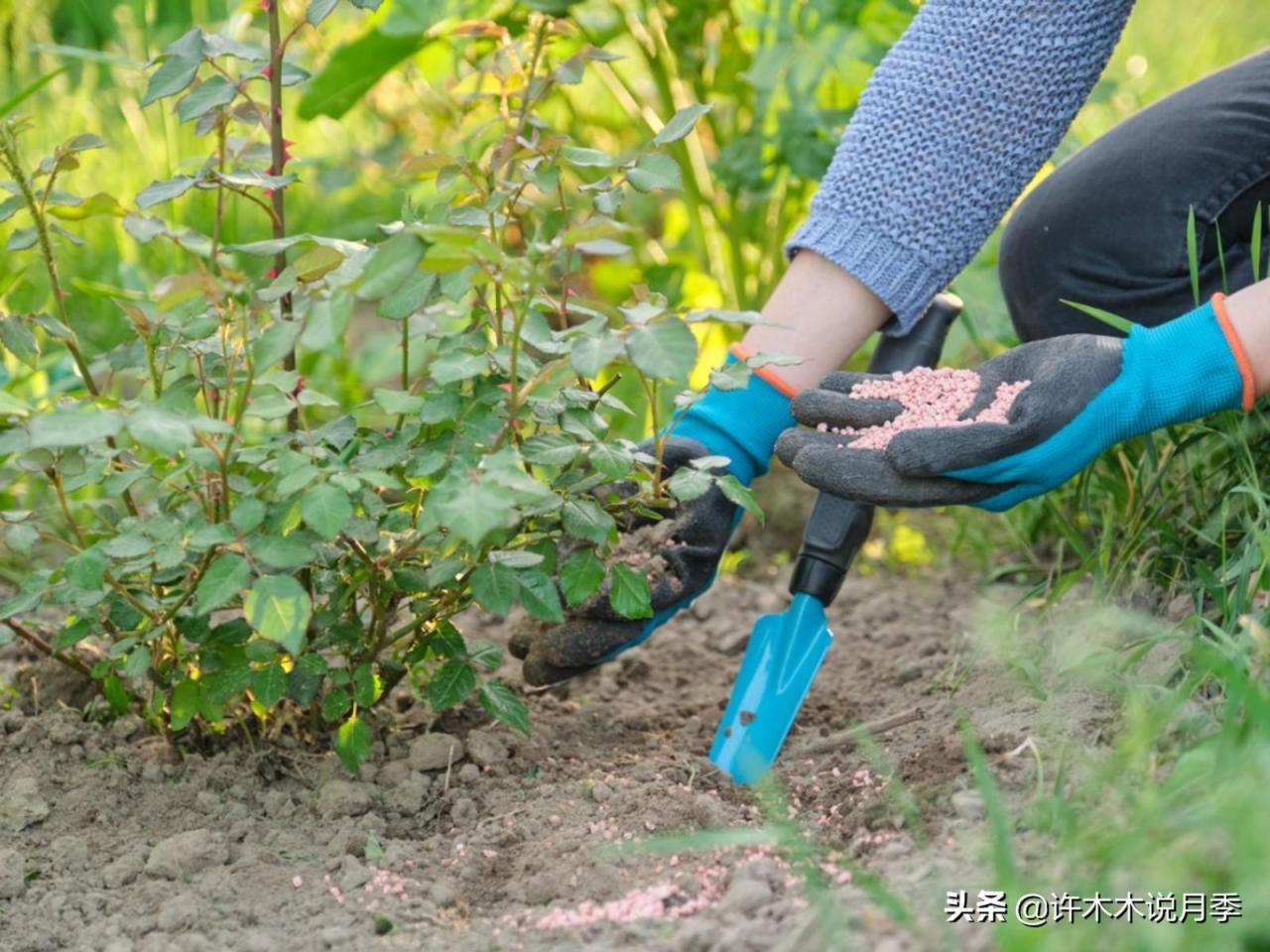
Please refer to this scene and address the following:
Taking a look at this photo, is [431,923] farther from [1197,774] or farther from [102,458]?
[1197,774]

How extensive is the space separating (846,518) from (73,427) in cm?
85

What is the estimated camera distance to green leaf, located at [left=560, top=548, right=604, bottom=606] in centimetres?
127

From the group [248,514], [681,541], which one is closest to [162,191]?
[248,514]

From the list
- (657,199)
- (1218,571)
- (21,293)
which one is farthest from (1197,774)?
(657,199)

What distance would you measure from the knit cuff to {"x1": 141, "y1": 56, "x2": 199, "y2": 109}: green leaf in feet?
2.27

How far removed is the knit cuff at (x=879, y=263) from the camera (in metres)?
1.56

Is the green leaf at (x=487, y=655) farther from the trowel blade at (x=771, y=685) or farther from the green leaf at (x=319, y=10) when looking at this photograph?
the green leaf at (x=319, y=10)

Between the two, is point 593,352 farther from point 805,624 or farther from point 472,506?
point 805,624

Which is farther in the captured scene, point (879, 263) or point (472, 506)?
point (879, 263)

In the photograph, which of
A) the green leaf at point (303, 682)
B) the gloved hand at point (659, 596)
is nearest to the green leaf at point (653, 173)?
Result: the gloved hand at point (659, 596)

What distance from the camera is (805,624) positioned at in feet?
5.17

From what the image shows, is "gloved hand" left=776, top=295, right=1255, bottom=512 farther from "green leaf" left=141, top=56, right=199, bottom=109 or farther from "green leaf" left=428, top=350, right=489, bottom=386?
"green leaf" left=141, top=56, right=199, bottom=109

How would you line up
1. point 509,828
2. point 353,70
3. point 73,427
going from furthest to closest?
point 353,70 → point 509,828 → point 73,427

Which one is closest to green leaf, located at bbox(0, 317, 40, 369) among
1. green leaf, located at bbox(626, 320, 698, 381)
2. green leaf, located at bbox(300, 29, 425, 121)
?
green leaf, located at bbox(626, 320, 698, 381)
